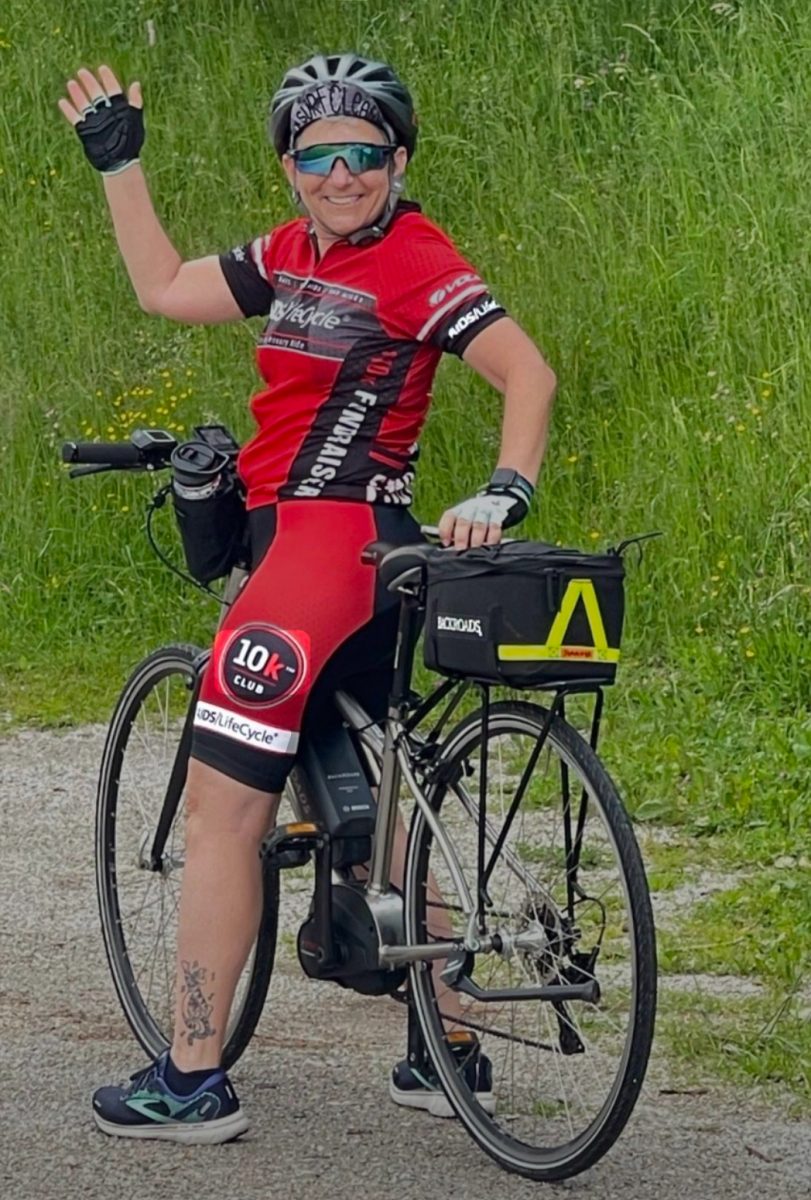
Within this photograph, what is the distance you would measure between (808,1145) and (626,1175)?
0.38 m

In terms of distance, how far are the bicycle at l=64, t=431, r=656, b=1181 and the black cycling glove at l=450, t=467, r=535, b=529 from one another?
11cm

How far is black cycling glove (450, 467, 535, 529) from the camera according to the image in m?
4.20

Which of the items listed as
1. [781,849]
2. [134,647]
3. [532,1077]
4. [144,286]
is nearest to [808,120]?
[134,647]

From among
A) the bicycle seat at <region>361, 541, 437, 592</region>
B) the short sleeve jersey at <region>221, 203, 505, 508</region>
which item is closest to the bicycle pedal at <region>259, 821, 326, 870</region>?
the bicycle seat at <region>361, 541, 437, 592</region>

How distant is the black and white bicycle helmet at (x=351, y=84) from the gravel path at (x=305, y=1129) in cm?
193

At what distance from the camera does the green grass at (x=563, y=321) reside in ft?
26.3

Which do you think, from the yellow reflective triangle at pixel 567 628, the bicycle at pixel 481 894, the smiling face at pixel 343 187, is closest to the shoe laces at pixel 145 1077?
the bicycle at pixel 481 894

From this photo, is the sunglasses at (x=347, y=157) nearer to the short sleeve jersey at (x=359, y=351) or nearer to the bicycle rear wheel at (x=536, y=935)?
the short sleeve jersey at (x=359, y=351)

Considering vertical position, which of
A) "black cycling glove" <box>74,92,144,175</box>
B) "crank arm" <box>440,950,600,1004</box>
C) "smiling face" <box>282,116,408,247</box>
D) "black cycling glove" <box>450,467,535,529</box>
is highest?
"black cycling glove" <box>74,92,144,175</box>

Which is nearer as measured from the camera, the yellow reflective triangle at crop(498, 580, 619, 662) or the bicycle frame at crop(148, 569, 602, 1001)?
the yellow reflective triangle at crop(498, 580, 619, 662)

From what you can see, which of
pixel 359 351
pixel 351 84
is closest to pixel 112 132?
pixel 351 84

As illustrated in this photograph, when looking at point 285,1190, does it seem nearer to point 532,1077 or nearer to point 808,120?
Result: point 532,1077

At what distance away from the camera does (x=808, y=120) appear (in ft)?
34.6

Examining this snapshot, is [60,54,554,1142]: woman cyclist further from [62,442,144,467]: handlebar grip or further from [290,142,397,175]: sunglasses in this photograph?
[62,442,144,467]: handlebar grip
